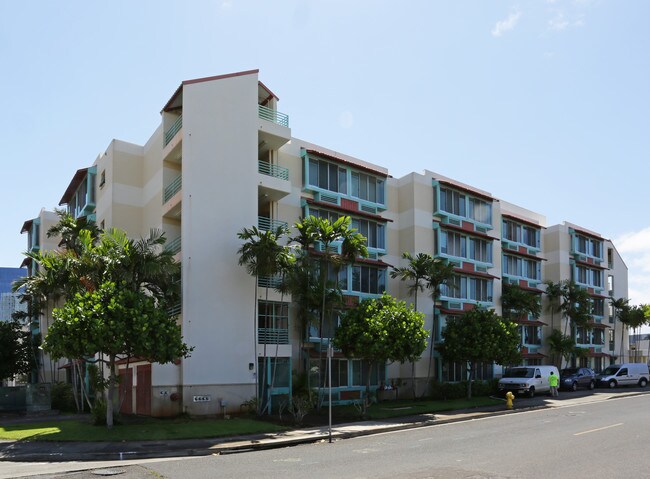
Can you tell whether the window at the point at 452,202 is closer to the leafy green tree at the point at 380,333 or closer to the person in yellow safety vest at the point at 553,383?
the person in yellow safety vest at the point at 553,383

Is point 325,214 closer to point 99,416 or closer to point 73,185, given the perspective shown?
point 99,416

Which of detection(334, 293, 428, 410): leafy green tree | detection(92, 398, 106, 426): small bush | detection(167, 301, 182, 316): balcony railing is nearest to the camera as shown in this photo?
detection(92, 398, 106, 426): small bush

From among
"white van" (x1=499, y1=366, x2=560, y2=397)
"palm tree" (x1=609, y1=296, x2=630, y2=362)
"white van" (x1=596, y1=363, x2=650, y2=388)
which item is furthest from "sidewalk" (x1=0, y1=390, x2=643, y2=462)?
"palm tree" (x1=609, y1=296, x2=630, y2=362)

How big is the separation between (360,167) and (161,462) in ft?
77.5

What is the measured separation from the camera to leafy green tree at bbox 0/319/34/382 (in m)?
45.8

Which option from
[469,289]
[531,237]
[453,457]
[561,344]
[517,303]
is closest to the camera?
[453,457]

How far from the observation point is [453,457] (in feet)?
55.4

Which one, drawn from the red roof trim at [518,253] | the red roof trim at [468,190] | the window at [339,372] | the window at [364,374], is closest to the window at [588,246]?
the red roof trim at [518,253]

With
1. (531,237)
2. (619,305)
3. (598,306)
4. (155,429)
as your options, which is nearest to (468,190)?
(531,237)

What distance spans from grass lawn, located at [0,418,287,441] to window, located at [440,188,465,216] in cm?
2196

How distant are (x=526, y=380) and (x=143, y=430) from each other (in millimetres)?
25054

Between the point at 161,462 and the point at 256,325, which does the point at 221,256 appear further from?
the point at 161,462

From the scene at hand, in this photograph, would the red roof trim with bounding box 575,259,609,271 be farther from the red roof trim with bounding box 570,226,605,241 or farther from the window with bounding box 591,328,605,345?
the window with bounding box 591,328,605,345

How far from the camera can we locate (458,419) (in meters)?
28.7
